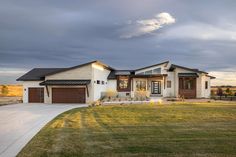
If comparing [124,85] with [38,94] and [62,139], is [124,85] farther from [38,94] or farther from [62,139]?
[62,139]

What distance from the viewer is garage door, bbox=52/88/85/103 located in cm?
3244

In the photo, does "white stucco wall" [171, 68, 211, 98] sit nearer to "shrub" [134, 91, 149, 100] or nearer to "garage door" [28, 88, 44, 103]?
"shrub" [134, 91, 149, 100]

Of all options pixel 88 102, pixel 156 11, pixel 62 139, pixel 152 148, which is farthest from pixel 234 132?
pixel 88 102

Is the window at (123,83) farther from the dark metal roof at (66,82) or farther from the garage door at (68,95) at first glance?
the dark metal roof at (66,82)

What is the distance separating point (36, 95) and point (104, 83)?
919 cm

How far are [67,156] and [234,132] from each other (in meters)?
8.13

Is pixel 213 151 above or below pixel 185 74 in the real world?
below

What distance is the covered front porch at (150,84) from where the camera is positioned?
121 feet

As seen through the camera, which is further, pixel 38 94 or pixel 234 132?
pixel 38 94

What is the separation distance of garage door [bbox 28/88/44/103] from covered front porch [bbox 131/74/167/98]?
12.0m

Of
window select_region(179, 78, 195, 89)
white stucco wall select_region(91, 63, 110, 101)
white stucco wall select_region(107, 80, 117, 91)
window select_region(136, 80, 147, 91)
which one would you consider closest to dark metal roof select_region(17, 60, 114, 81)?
white stucco wall select_region(91, 63, 110, 101)

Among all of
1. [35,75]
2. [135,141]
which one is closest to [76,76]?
[35,75]

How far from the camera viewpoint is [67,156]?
8.36 m

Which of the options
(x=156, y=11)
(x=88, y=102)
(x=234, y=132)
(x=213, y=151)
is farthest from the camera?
(x=88, y=102)
